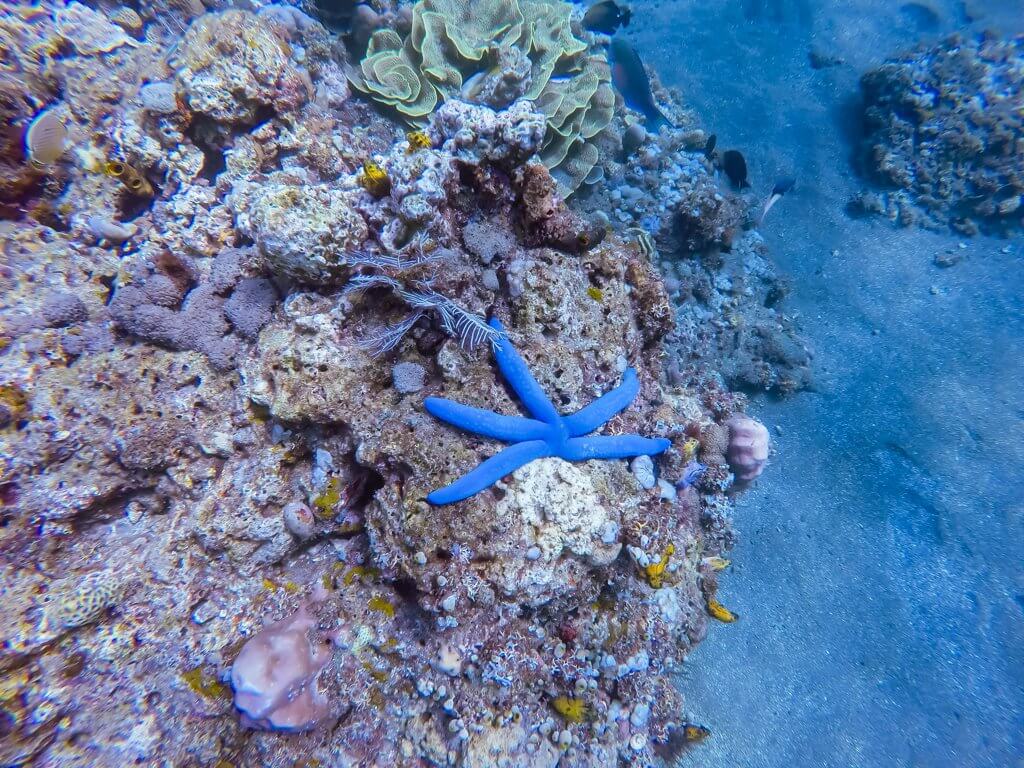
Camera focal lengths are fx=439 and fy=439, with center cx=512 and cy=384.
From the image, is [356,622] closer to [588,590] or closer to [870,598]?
[588,590]

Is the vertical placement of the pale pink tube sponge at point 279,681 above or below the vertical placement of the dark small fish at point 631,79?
below

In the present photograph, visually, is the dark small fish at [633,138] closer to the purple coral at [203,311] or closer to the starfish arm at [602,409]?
the starfish arm at [602,409]

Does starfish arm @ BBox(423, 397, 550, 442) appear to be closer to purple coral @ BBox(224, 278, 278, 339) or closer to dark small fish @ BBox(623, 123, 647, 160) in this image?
purple coral @ BBox(224, 278, 278, 339)

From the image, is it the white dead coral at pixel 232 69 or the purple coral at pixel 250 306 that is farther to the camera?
the white dead coral at pixel 232 69

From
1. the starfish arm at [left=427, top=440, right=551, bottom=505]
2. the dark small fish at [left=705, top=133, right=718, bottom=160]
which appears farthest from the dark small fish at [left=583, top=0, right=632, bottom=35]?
the starfish arm at [left=427, top=440, right=551, bottom=505]

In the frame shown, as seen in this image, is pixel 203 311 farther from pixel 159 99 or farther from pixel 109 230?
pixel 159 99

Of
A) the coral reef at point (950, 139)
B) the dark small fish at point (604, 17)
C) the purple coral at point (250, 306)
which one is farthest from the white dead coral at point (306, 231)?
the coral reef at point (950, 139)

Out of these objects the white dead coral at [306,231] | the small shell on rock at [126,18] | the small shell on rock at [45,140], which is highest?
the small shell on rock at [126,18]
